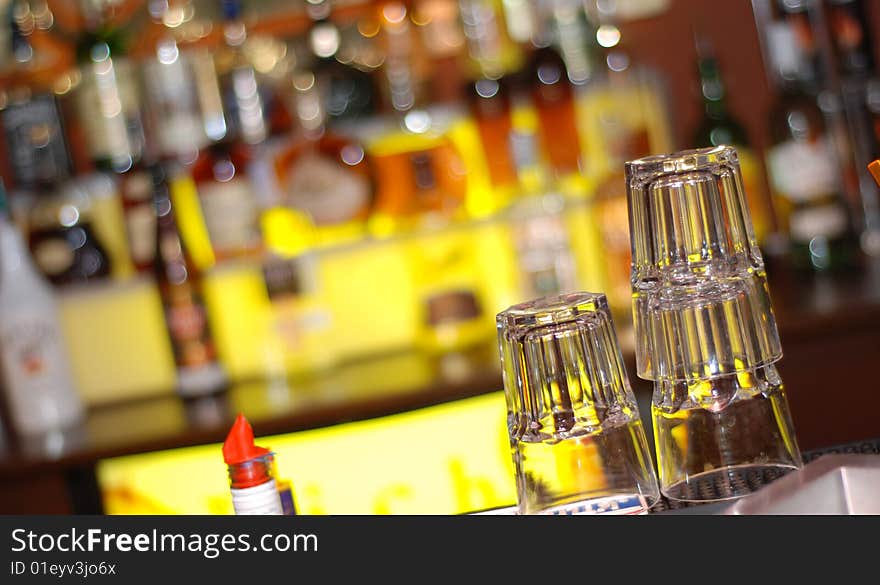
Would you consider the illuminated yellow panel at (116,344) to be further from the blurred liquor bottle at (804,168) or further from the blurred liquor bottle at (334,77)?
the blurred liquor bottle at (804,168)

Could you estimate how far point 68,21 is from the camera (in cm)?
213

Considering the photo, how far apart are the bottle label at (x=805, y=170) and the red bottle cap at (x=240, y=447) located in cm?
139

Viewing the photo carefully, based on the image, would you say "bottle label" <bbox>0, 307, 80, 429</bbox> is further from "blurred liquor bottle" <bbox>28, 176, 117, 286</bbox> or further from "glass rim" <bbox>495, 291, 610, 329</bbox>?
"glass rim" <bbox>495, 291, 610, 329</bbox>

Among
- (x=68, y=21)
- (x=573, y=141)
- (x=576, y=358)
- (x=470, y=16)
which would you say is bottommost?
(x=576, y=358)

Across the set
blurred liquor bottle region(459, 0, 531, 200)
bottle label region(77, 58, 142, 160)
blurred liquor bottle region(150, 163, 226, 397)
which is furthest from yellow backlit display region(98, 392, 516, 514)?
bottle label region(77, 58, 142, 160)

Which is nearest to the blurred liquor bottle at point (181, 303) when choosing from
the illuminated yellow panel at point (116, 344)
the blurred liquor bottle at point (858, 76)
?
the illuminated yellow panel at point (116, 344)

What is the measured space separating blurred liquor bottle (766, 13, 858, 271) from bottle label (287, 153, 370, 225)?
722 mm

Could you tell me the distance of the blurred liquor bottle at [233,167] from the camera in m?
1.95

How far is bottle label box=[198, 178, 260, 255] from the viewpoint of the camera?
195 cm
